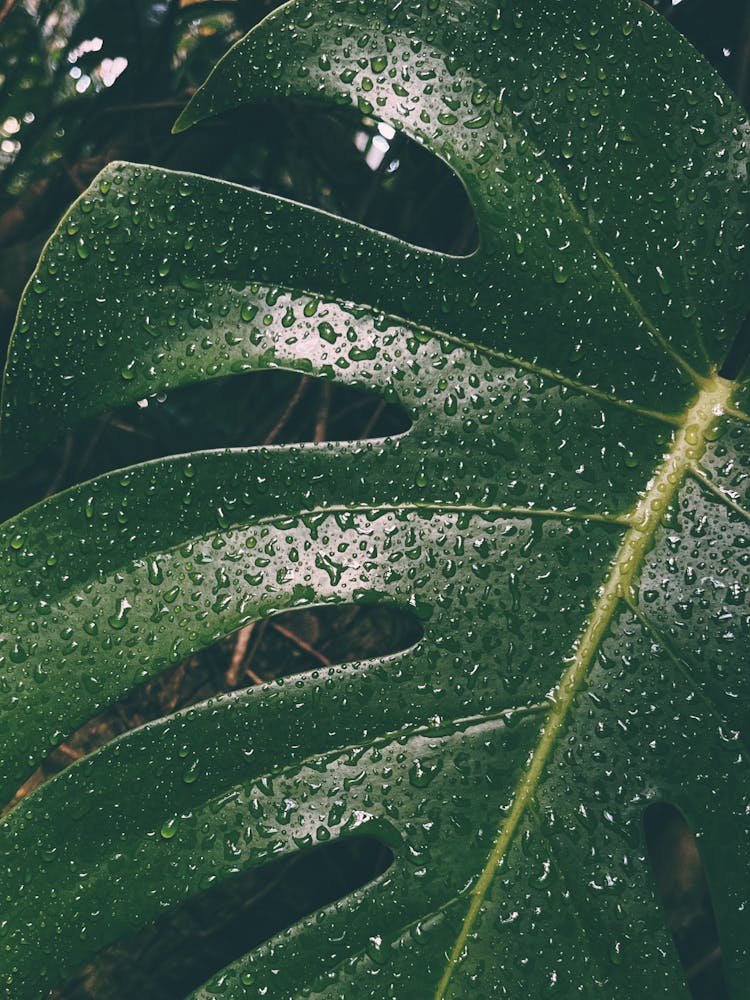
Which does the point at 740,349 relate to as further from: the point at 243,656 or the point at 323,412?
the point at 243,656

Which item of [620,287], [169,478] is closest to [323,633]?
[169,478]

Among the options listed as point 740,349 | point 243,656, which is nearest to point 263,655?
point 243,656

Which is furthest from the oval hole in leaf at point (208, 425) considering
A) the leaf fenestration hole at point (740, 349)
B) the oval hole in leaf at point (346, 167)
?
the leaf fenestration hole at point (740, 349)

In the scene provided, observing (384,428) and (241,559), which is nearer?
(241,559)

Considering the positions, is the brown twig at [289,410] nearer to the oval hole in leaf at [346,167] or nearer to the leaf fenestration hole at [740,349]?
the oval hole in leaf at [346,167]

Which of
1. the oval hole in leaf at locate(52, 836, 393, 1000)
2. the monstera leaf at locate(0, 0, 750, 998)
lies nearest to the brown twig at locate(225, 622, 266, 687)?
the oval hole in leaf at locate(52, 836, 393, 1000)

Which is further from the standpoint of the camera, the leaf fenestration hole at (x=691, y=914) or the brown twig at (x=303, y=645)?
the brown twig at (x=303, y=645)

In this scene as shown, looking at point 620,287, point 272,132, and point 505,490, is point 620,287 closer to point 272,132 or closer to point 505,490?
point 505,490
